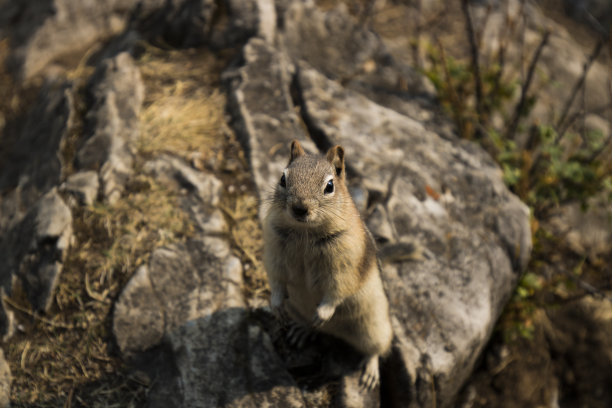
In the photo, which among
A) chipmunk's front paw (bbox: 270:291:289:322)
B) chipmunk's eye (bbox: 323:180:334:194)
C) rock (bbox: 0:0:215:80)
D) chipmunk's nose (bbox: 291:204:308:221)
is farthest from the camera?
rock (bbox: 0:0:215:80)

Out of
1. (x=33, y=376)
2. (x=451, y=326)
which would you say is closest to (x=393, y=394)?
(x=451, y=326)

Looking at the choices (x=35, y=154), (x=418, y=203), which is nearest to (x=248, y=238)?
(x=418, y=203)

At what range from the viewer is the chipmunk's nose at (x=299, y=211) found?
2811 millimetres

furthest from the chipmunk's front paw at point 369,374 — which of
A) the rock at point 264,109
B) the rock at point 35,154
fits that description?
the rock at point 35,154

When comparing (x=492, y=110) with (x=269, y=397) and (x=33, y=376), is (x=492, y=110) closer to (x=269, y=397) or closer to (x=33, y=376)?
(x=269, y=397)

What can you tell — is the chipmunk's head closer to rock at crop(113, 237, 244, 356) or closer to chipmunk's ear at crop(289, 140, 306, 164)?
chipmunk's ear at crop(289, 140, 306, 164)

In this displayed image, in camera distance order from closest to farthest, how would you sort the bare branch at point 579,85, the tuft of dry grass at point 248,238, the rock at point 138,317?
the rock at point 138,317 < the tuft of dry grass at point 248,238 < the bare branch at point 579,85

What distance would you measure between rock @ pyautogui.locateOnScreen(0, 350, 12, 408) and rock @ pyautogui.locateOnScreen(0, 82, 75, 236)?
4.58 ft

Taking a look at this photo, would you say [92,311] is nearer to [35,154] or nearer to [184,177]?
[184,177]

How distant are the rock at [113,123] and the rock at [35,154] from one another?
0.96 ft

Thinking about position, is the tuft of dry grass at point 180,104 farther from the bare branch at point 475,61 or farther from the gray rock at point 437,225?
the bare branch at point 475,61

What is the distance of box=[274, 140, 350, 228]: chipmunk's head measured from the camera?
2836 mm

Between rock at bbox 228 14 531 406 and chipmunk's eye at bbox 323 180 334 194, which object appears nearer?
chipmunk's eye at bbox 323 180 334 194

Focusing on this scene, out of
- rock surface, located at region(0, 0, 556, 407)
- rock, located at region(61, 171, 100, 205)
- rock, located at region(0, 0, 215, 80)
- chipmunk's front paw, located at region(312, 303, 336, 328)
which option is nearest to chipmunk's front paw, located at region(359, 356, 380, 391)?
rock surface, located at region(0, 0, 556, 407)
